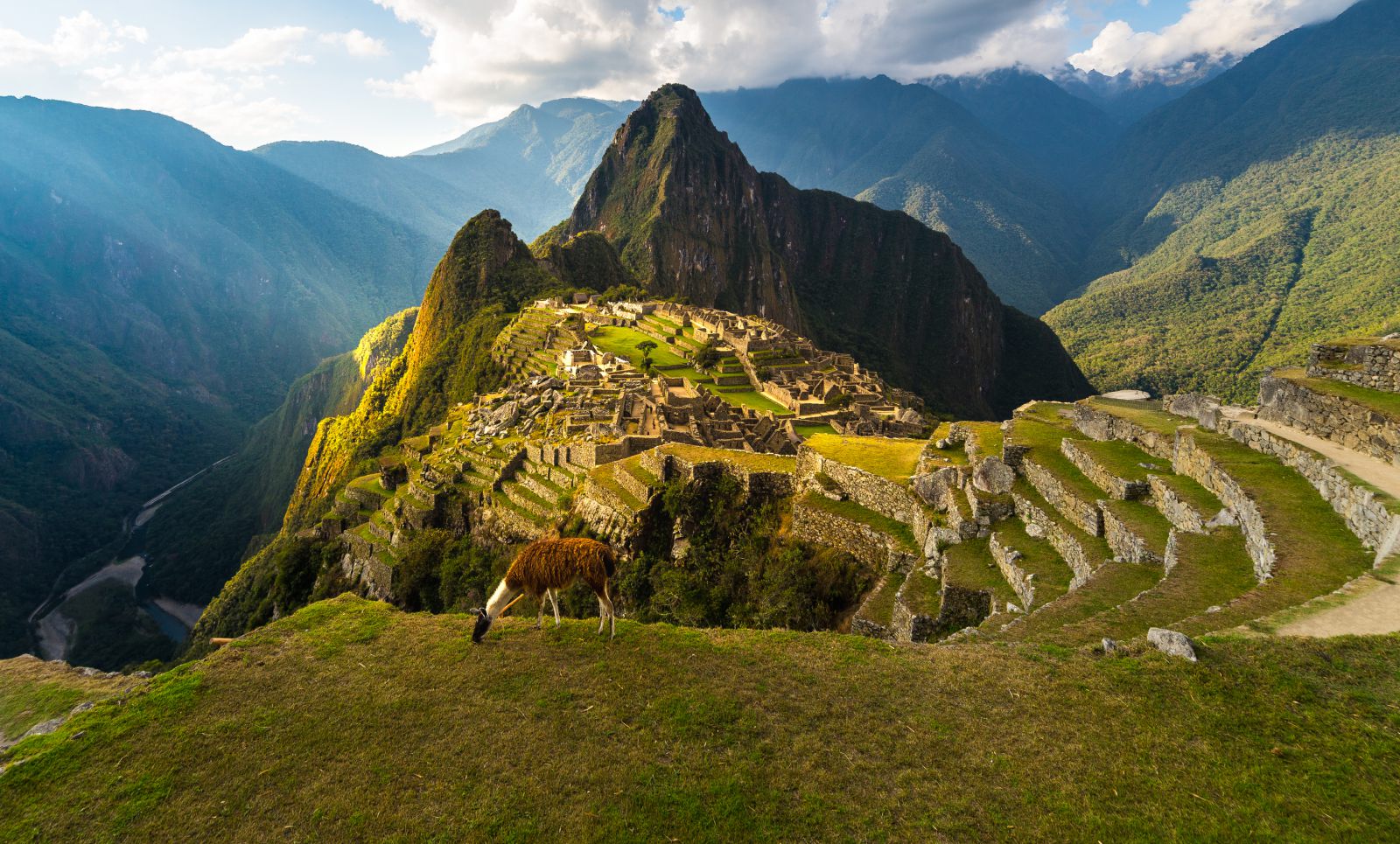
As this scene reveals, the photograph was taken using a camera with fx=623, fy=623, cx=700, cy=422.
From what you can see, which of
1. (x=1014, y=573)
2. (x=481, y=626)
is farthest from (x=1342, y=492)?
(x=481, y=626)

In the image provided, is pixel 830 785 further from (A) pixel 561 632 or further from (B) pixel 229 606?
(B) pixel 229 606

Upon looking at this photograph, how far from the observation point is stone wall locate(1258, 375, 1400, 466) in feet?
38.8

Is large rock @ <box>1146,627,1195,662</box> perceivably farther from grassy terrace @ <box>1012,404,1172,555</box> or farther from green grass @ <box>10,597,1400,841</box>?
grassy terrace @ <box>1012,404,1172,555</box>

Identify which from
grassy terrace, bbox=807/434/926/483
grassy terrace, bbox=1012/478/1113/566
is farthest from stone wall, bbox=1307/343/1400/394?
grassy terrace, bbox=807/434/926/483

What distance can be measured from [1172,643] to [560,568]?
804 centimetres

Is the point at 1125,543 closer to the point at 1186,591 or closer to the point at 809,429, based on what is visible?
the point at 1186,591

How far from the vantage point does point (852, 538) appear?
57.6 ft

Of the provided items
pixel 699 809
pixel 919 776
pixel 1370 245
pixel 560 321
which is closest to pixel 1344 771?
pixel 919 776

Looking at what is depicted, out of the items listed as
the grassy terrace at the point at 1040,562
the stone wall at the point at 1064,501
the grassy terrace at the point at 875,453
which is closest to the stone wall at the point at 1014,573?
the grassy terrace at the point at 1040,562

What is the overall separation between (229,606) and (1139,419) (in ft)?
197

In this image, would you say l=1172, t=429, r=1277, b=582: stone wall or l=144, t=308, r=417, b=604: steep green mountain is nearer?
l=1172, t=429, r=1277, b=582: stone wall

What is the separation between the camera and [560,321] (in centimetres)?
8556

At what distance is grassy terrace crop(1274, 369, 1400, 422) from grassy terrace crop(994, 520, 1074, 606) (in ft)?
21.1

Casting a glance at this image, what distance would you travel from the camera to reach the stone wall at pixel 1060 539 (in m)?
12.4
